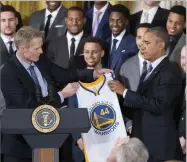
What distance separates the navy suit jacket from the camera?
5.52 m

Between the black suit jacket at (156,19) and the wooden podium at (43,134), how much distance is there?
5.86ft

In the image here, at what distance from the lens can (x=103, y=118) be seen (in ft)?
17.0

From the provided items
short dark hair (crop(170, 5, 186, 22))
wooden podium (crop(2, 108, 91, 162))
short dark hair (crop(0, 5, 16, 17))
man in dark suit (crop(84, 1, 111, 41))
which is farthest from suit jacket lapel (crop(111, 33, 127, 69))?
wooden podium (crop(2, 108, 91, 162))

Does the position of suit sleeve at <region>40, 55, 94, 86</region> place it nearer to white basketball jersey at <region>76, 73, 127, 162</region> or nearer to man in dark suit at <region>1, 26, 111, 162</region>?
white basketball jersey at <region>76, 73, 127, 162</region>

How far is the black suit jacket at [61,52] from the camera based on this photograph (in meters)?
5.64

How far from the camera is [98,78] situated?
17.1 feet

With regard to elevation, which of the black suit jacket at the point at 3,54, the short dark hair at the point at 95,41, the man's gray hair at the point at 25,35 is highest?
the man's gray hair at the point at 25,35

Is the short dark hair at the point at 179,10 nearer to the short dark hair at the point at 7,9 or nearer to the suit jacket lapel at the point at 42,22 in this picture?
the suit jacket lapel at the point at 42,22

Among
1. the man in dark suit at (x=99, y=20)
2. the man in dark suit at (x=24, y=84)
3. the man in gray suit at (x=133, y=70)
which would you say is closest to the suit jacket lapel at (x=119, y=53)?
the man in gray suit at (x=133, y=70)

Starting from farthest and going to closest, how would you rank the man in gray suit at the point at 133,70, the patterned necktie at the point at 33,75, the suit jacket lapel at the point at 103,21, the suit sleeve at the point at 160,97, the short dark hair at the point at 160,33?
1. the suit jacket lapel at the point at 103,21
2. the man in gray suit at the point at 133,70
3. the short dark hair at the point at 160,33
4. the suit sleeve at the point at 160,97
5. the patterned necktie at the point at 33,75

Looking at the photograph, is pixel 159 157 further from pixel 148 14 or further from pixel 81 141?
pixel 148 14

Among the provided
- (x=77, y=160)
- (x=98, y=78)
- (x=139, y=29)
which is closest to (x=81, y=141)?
(x=77, y=160)

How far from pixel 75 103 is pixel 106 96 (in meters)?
0.24

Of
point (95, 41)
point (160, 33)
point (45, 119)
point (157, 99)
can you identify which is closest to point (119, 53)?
point (95, 41)
